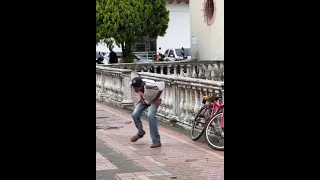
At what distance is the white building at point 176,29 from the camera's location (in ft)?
141

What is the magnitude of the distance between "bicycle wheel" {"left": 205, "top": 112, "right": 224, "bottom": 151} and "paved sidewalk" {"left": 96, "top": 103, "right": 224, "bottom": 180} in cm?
13

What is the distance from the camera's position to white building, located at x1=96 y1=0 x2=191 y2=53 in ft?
141

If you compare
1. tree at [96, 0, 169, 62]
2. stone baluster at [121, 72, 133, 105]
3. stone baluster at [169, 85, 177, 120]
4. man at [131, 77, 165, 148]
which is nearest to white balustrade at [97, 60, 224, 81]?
tree at [96, 0, 169, 62]

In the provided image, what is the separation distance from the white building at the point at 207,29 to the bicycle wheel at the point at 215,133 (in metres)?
13.0

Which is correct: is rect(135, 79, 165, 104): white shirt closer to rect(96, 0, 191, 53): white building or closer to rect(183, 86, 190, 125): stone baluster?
rect(183, 86, 190, 125): stone baluster

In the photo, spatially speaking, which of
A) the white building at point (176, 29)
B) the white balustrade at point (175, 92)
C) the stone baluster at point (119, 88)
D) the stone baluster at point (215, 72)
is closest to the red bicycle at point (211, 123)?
the white balustrade at point (175, 92)

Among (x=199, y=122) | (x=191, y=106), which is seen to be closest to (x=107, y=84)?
(x=191, y=106)

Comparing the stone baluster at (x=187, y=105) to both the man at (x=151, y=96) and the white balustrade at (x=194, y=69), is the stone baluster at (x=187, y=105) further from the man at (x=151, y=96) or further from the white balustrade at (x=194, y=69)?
the white balustrade at (x=194, y=69)

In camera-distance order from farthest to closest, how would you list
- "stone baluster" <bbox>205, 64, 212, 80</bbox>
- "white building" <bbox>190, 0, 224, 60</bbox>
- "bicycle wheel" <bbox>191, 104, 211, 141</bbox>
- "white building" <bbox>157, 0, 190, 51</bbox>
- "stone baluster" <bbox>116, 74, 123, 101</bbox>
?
1. "white building" <bbox>157, 0, 190, 51</bbox>
2. "white building" <bbox>190, 0, 224, 60</bbox>
3. "stone baluster" <bbox>205, 64, 212, 80</bbox>
4. "stone baluster" <bbox>116, 74, 123, 101</bbox>
5. "bicycle wheel" <bbox>191, 104, 211, 141</bbox>
